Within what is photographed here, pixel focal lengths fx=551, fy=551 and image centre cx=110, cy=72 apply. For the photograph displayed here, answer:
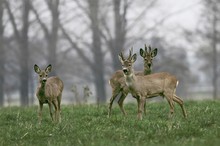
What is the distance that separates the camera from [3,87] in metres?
50.2

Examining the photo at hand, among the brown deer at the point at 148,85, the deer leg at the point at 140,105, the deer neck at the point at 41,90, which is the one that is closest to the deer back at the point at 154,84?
the brown deer at the point at 148,85

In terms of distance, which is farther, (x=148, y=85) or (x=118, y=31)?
(x=118, y=31)

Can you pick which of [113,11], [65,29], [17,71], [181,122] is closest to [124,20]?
[113,11]

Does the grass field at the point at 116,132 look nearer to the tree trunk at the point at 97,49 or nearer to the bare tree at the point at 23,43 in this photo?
the tree trunk at the point at 97,49

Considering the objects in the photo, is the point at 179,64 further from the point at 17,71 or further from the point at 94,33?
the point at 17,71

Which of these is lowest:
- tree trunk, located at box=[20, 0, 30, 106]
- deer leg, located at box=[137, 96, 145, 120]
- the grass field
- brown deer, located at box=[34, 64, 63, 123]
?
the grass field

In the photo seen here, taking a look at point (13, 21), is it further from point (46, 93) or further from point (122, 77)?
point (46, 93)

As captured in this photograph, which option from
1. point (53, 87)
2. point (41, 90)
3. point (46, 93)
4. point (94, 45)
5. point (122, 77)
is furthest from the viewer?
point (94, 45)

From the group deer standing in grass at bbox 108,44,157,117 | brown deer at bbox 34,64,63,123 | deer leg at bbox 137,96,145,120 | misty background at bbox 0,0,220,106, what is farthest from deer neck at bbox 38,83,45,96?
misty background at bbox 0,0,220,106

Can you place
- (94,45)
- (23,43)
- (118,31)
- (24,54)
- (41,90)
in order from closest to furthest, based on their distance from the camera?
1. (41,90)
2. (118,31)
3. (24,54)
4. (23,43)
5. (94,45)

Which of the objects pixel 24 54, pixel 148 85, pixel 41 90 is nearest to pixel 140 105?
pixel 148 85

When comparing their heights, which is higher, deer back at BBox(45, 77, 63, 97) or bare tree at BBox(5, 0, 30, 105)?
bare tree at BBox(5, 0, 30, 105)

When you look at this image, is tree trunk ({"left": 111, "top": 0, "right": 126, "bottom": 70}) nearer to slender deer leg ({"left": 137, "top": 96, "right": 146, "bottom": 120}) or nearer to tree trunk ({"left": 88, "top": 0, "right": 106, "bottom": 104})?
tree trunk ({"left": 88, "top": 0, "right": 106, "bottom": 104})

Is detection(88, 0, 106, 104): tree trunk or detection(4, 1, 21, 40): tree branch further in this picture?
detection(88, 0, 106, 104): tree trunk
